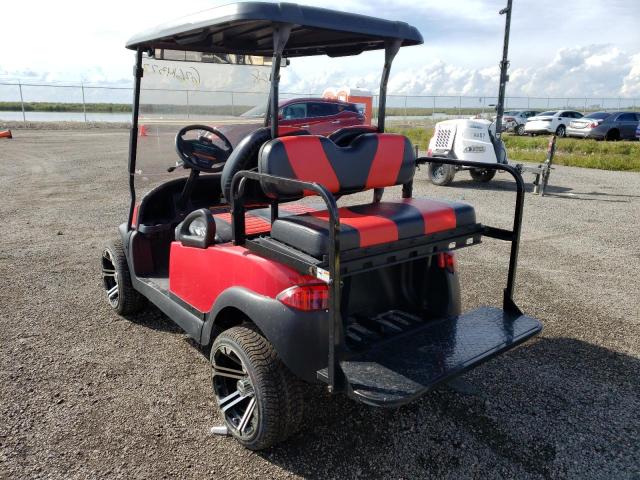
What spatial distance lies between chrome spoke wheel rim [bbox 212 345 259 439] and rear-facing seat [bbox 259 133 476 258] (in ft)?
2.23

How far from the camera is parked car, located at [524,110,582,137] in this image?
23688mm

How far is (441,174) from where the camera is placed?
10.2 metres

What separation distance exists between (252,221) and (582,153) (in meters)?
15.6

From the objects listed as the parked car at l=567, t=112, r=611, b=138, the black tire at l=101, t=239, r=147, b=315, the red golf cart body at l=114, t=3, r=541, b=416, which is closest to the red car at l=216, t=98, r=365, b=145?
the black tire at l=101, t=239, r=147, b=315

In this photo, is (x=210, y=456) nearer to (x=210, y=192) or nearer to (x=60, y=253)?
(x=210, y=192)

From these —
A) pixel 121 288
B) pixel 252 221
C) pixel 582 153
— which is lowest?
pixel 582 153

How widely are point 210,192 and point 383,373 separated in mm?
2117

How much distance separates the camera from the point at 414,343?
8.63 feet

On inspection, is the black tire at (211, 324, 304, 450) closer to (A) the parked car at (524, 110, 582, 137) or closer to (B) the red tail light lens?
(B) the red tail light lens

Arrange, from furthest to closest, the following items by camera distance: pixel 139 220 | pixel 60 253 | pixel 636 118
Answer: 1. pixel 636 118
2. pixel 60 253
3. pixel 139 220

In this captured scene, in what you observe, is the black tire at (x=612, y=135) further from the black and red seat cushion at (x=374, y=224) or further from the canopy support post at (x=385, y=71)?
the black and red seat cushion at (x=374, y=224)

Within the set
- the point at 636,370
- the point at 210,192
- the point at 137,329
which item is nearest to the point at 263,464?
the point at 137,329

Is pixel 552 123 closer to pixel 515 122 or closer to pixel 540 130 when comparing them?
pixel 540 130

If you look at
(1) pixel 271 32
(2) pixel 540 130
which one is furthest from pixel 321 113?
(2) pixel 540 130
